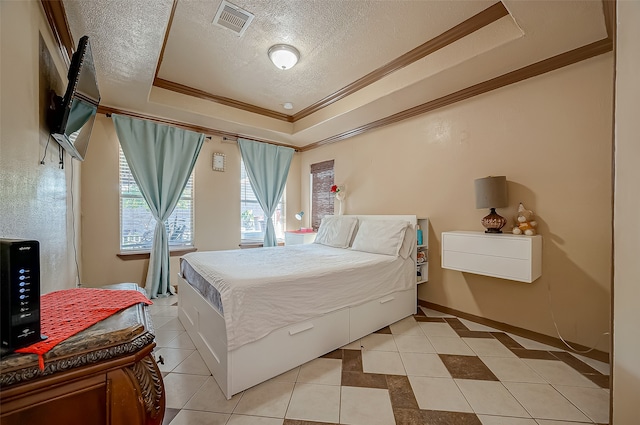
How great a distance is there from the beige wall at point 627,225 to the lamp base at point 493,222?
1249 mm

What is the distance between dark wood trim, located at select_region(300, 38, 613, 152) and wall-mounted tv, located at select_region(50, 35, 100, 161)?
3.01 metres

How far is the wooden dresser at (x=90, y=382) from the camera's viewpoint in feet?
2.11

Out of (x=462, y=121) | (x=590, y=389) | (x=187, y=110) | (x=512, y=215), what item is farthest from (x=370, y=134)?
(x=590, y=389)

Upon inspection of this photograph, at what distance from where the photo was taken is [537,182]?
7.63 feet

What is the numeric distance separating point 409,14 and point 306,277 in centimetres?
224

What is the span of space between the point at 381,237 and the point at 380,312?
815mm

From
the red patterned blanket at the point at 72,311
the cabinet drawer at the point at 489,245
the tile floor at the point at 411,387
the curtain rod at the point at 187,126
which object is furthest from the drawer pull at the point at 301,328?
the curtain rod at the point at 187,126

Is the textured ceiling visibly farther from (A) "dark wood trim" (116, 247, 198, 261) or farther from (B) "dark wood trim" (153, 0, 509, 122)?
(A) "dark wood trim" (116, 247, 198, 261)

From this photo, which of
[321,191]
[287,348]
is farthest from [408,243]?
[321,191]

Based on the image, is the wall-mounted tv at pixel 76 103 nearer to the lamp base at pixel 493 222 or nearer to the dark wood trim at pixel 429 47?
the dark wood trim at pixel 429 47

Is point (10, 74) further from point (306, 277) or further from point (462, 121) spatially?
point (462, 121)

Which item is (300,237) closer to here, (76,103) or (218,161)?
(218,161)

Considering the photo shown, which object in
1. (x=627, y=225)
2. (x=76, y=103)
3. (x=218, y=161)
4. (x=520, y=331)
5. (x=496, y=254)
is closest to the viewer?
(x=627, y=225)

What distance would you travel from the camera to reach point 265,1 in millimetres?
1951
